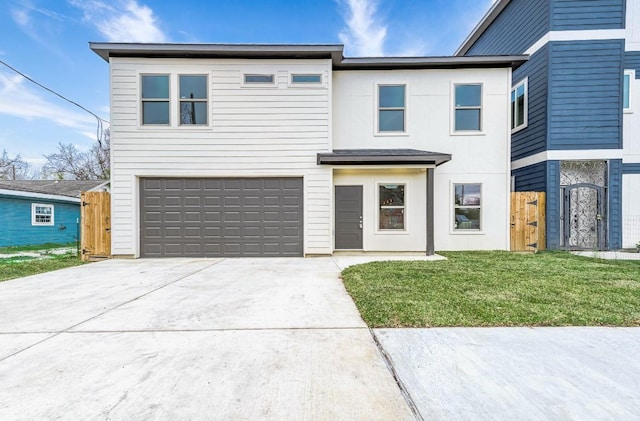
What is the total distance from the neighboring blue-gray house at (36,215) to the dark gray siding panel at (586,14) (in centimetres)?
1904

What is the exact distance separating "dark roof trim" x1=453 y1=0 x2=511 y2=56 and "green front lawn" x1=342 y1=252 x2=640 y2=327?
9923 mm

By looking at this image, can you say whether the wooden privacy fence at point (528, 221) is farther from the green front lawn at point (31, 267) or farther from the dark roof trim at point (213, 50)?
the green front lawn at point (31, 267)

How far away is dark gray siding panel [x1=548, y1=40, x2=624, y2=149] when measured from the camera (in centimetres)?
898

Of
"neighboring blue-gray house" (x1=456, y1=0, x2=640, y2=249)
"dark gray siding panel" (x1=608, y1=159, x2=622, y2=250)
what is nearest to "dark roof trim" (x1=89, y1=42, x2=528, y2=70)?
"neighboring blue-gray house" (x1=456, y1=0, x2=640, y2=249)

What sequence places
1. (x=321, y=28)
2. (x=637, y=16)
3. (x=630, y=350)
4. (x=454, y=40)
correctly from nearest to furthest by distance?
(x=630, y=350)
(x=637, y=16)
(x=321, y=28)
(x=454, y=40)

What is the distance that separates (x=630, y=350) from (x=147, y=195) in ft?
32.0

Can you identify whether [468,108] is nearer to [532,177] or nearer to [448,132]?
[448,132]

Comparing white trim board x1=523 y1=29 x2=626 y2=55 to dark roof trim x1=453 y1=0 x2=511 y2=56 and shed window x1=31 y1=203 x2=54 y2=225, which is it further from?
shed window x1=31 y1=203 x2=54 y2=225

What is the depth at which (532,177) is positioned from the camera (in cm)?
983

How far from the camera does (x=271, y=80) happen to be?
336 inches

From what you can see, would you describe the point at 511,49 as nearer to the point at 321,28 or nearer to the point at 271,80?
the point at 271,80

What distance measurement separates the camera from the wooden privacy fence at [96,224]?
8289 mm

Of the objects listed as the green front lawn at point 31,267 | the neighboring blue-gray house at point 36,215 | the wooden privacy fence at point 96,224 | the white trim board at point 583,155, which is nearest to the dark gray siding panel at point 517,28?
the white trim board at point 583,155

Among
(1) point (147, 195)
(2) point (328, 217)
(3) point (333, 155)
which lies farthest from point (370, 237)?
(1) point (147, 195)
